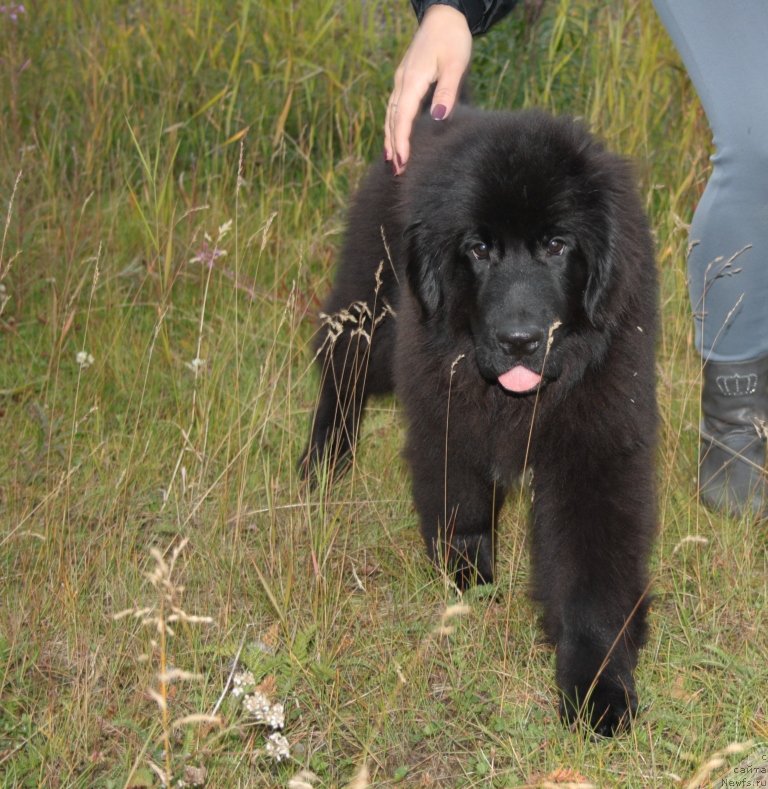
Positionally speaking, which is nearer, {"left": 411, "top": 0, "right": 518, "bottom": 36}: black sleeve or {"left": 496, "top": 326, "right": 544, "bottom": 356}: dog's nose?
{"left": 496, "top": 326, "right": 544, "bottom": 356}: dog's nose

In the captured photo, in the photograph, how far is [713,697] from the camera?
7.33 feet

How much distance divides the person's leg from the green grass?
0.12 metres

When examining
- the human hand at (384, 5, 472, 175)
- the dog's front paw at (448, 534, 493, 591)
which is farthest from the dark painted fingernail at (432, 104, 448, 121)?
the dog's front paw at (448, 534, 493, 591)

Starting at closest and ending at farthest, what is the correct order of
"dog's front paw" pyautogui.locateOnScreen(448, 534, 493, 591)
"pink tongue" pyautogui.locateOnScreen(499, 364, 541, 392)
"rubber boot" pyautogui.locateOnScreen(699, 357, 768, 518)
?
1. "pink tongue" pyautogui.locateOnScreen(499, 364, 541, 392)
2. "dog's front paw" pyautogui.locateOnScreen(448, 534, 493, 591)
3. "rubber boot" pyautogui.locateOnScreen(699, 357, 768, 518)

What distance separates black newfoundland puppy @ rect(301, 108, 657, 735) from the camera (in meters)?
2.32

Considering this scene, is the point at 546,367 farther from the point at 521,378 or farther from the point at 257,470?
the point at 257,470

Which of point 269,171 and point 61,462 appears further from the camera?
point 269,171

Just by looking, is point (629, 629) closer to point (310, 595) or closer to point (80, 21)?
point (310, 595)

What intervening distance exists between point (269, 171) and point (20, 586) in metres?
2.27

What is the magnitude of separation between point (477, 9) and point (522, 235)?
61 cm

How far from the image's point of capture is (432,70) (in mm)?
2461

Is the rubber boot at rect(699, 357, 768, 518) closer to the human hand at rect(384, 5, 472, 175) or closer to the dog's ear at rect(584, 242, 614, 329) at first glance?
the dog's ear at rect(584, 242, 614, 329)

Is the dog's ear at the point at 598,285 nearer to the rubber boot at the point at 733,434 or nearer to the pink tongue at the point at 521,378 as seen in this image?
the pink tongue at the point at 521,378

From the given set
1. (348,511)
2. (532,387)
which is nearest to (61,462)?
(348,511)
